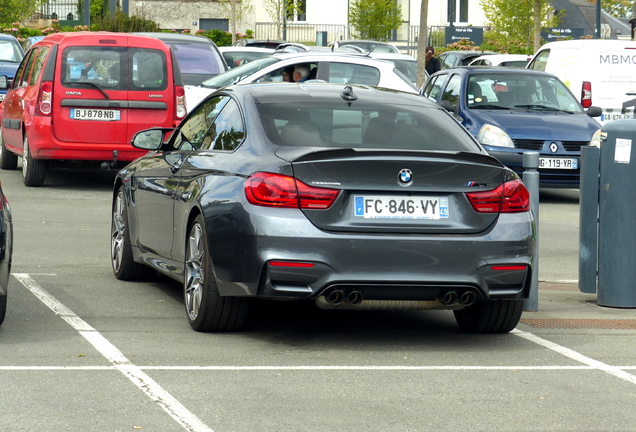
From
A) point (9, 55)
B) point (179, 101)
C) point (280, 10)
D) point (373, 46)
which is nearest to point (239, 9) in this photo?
point (280, 10)

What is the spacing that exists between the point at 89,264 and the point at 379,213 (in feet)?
12.7

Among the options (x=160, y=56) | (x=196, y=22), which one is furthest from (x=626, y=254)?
(x=196, y=22)

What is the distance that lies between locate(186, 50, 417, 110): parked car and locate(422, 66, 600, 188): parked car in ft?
2.67

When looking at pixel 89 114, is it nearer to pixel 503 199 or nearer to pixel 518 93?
pixel 518 93

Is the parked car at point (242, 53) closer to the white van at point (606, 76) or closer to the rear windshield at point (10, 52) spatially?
the rear windshield at point (10, 52)

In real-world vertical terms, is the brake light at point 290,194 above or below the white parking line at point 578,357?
above

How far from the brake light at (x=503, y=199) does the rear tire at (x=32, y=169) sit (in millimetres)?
9492

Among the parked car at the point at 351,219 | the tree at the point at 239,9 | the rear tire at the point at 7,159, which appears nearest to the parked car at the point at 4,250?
the parked car at the point at 351,219

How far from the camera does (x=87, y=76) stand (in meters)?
14.6

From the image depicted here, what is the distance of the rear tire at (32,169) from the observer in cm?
1503

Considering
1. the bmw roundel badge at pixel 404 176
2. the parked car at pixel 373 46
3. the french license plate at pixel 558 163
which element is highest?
the parked car at pixel 373 46

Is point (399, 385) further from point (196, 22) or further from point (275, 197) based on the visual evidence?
point (196, 22)

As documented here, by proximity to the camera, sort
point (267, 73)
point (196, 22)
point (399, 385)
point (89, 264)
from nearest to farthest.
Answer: point (399, 385) → point (89, 264) → point (267, 73) → point (196, 22)

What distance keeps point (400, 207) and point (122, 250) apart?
3.04 metres
